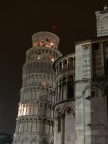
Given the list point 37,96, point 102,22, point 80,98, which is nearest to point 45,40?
point 37,96

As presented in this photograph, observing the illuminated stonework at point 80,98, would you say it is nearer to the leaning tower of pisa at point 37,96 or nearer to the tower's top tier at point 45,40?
the leaning tower of pisa at point 37,96

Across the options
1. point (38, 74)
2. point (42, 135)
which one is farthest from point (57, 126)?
point (38, 74)

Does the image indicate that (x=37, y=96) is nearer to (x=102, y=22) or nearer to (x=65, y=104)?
(x=65, y=104)

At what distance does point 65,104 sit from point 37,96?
36.9m

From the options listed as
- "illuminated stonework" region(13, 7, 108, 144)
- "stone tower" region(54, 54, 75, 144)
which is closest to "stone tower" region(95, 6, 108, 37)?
"illuminated stonework" region(13, 7, 108, 144)

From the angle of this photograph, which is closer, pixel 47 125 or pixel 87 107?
pixel 87 107

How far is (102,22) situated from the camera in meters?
38.6

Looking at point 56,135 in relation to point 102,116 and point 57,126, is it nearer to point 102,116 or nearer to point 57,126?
point 57,126

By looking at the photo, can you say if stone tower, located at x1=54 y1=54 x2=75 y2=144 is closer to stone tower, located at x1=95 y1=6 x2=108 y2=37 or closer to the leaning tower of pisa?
stone tower, located at x1=95 y1=6 x2=108 y2=37

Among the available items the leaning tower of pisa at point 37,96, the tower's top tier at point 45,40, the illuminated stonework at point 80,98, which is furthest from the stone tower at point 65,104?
the tower's top tier at point 45,40

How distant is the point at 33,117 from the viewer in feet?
231

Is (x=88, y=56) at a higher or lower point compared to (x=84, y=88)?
higher

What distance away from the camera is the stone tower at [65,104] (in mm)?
35281

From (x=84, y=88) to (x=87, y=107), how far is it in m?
2.20
